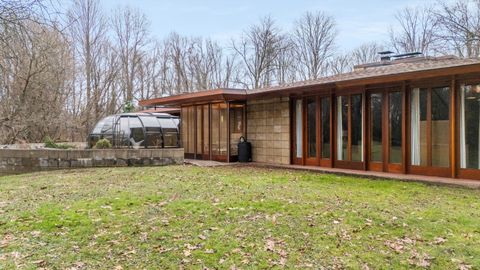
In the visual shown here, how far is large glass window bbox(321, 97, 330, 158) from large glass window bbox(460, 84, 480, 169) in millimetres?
3436

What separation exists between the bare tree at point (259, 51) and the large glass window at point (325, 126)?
1643 cm

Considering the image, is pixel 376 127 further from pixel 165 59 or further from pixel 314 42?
pixel 165 59

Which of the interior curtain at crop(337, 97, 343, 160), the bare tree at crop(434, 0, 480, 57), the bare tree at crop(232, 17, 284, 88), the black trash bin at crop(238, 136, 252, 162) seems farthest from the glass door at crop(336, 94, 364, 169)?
the bare tree at crop(232, 17, 284, 88)

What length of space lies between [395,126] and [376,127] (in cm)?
51

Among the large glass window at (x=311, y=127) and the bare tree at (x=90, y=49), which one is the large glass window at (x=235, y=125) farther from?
the bare tree at (x=90, y=49)

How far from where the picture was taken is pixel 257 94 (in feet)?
38.5

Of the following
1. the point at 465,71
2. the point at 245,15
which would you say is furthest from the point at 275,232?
the point at 245,15

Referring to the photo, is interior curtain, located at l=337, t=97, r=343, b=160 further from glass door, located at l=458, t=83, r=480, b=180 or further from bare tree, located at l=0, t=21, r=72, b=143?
bare tree, located at l=0, t=21, r=72, b=143

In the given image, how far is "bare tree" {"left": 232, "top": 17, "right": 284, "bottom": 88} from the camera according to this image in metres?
27.3

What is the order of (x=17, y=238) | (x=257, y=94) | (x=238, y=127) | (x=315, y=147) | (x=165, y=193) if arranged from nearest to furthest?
(x=17, y=238)
(x=165, y=193)
(x=315, y=147)
(x=257, y=94)
(x=238, y=127)

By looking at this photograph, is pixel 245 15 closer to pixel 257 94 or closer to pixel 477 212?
pixel 257 94

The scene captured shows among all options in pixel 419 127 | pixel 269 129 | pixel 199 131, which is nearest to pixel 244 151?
pixel 269 129

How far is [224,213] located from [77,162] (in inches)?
316

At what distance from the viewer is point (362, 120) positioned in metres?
9.73
